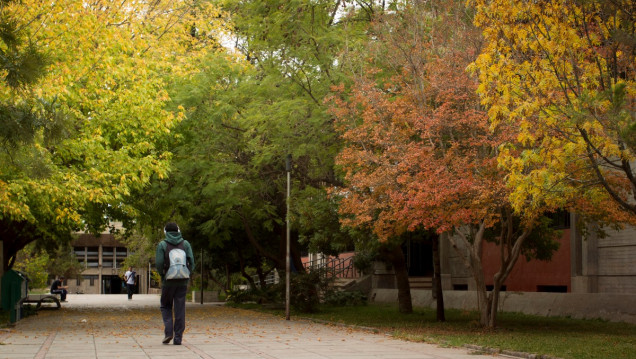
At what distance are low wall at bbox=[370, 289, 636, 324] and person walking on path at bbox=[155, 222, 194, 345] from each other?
39.1 feet

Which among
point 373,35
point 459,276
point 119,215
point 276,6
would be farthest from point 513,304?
point 119,215

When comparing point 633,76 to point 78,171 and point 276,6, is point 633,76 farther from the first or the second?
point 78,171

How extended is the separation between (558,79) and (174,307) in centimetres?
708

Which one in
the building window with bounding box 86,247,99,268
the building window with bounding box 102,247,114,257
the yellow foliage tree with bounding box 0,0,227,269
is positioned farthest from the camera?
the building window with bounding box 102,247,114,257

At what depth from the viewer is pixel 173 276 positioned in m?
13.4

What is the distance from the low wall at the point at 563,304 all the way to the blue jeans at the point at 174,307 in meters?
11.9

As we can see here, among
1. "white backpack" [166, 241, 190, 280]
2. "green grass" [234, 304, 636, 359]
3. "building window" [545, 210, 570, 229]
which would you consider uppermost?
"building window" [545, 210, 570, 229]

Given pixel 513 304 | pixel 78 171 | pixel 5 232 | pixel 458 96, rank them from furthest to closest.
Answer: pixel 5 232 < pixel 513 304 < pixel 78 171 < pixel 458 96

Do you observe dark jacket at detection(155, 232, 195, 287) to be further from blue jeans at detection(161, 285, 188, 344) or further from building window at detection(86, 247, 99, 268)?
building window at detection(86, 247, 99, 268)

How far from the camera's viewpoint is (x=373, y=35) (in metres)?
20.7

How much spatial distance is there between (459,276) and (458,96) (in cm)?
1640

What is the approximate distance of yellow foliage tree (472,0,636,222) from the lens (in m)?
10.8

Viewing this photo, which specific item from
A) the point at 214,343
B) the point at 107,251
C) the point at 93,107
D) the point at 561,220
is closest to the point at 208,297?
the point at 561,220

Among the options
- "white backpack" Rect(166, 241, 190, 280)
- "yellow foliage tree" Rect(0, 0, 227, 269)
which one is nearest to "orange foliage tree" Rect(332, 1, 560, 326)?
"white backpack" Rect(166, 241, 190, 280)
